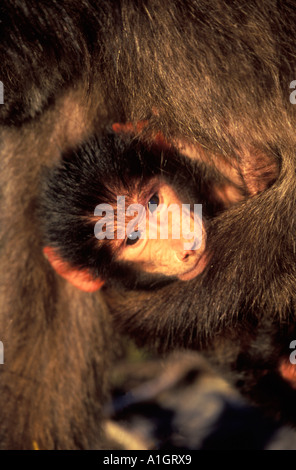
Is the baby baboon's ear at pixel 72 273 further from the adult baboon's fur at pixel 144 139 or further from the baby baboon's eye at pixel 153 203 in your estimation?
the baby baboon's eye at pixel 153 203

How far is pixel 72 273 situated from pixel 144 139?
0.32 m

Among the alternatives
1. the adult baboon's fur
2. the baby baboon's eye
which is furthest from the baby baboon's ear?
the baby baboon's eye

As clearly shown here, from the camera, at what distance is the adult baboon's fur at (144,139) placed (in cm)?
91

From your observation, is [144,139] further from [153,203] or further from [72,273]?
[72,273]

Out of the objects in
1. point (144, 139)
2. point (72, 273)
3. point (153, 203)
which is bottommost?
point (72, 273)

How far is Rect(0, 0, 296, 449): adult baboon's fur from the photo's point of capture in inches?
35.8

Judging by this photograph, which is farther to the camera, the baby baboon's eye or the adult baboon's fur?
the baby baboon's eye

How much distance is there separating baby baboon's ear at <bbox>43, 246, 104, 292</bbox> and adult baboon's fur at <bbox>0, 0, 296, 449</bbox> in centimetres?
8

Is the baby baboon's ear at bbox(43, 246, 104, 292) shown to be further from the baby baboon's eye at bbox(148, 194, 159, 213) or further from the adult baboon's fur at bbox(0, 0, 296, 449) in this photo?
the baby baboon's eye at bbox(148, 194, 159, 213)

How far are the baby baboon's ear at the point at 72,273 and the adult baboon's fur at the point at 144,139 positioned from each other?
0.08 meters

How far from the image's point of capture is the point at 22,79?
3.20ft

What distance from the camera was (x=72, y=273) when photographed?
3.64 ft

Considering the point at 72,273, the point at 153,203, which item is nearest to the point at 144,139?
the point at 153,203
